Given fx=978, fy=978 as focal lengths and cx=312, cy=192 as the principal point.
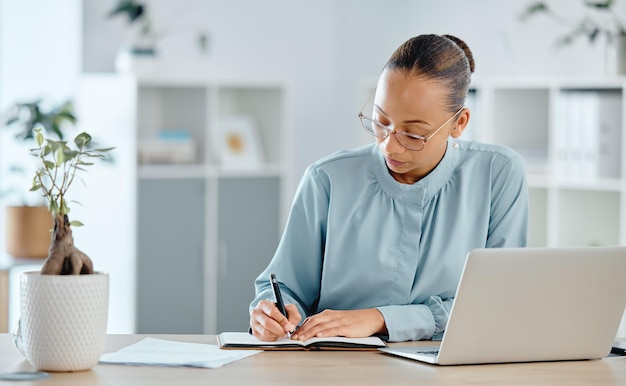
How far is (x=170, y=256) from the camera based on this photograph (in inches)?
188

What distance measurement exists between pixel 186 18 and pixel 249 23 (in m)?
0.35

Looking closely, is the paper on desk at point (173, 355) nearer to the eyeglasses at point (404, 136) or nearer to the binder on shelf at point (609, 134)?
the eyeglasses at point (404, 136)

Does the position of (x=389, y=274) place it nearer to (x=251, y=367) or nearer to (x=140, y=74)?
(x=251, y=367)

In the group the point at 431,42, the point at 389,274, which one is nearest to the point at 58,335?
the point at 389,274

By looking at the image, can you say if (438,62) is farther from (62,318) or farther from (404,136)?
(62,318)

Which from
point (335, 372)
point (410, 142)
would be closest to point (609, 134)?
point (410, 142)

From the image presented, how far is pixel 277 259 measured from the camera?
2.13m

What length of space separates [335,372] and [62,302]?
0.46 m

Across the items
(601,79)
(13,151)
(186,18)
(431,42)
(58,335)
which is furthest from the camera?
(186,18)

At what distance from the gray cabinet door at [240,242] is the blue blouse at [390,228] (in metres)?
2.72

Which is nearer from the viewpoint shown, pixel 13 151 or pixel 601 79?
pixel 601 79

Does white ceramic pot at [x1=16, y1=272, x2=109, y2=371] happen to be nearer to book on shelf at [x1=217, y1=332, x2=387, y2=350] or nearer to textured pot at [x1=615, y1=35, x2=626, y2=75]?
book on shelf at [x1=217, y1=332, x2=387, y2=350]

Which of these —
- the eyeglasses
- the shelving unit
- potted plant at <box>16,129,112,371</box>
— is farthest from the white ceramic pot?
the shelving unit

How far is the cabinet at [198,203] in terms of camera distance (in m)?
4.76
